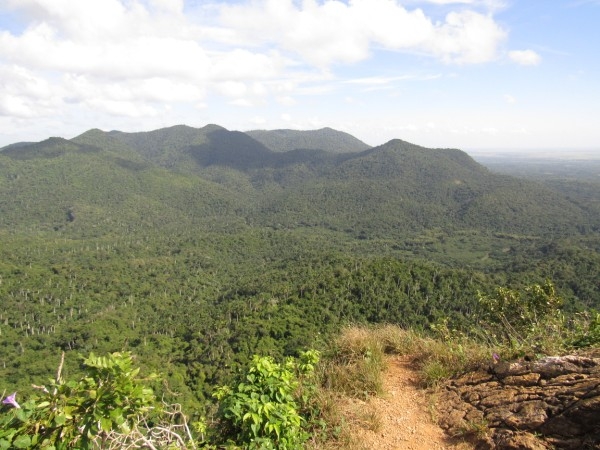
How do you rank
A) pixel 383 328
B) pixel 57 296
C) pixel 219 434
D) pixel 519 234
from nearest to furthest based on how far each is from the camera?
pixel 219 434 → pixel 383 328 → pixel 57 296 → pixel 519 234

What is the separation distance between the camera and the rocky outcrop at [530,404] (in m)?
3.84

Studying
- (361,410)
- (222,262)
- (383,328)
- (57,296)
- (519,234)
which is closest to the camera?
(361,410)

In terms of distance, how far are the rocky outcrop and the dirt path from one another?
0.75ft

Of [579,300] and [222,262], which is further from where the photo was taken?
[222,262]

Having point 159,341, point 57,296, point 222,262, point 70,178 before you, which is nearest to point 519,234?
point 222,262

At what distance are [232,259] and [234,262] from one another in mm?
2319

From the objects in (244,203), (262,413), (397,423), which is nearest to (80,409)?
(262,413)

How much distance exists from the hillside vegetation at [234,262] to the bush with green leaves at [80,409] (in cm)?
125

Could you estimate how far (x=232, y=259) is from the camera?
10412 cm

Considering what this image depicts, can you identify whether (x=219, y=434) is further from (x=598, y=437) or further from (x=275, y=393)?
(x=598, y=437)

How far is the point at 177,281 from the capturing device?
83375 mm

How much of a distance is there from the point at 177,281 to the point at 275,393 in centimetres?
8507

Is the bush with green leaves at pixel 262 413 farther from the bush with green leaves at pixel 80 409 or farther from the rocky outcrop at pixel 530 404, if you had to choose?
the rocky outcrop at pixel 530 404

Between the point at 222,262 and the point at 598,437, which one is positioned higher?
the point at 598,437
